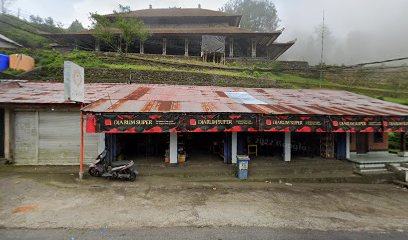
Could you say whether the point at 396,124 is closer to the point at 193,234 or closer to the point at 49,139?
the point at 193,234

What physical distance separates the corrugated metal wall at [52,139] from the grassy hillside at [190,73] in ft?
25.3

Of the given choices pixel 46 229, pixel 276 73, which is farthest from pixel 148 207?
pixel 276 73

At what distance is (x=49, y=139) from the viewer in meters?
10.3

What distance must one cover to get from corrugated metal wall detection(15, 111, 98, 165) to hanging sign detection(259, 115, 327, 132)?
23.4 feet

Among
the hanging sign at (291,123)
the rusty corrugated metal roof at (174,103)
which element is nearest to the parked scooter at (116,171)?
the rusty corrugated metal roof at (174,103)

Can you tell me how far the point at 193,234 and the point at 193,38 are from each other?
86.2 ft

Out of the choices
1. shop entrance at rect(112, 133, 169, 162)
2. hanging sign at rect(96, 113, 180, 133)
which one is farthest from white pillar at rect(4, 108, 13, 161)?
hanging sign at rect(96, 113, 180, 133)

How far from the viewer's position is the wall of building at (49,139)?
400 inches

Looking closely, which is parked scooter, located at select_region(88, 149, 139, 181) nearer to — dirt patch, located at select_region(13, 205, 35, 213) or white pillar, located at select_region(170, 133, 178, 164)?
white pillar, located at select_region(170, 133, 178, 164)

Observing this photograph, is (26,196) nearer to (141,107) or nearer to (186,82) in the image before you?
(141,107)

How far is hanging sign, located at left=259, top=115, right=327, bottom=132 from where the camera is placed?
30.2 ft

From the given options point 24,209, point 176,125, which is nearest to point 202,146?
point 176,125

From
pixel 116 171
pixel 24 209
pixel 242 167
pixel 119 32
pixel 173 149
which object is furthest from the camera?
pixel 119 32

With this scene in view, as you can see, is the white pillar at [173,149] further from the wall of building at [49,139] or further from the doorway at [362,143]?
the doorway at [362,143]
